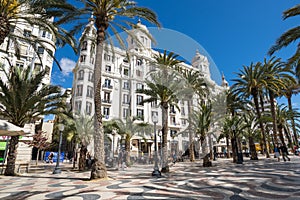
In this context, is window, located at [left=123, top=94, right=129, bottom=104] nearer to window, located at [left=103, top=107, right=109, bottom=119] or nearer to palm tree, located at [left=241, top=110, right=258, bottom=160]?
window, located at [left=103, top=107, right=109, bottom=119]

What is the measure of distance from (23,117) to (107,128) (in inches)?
284

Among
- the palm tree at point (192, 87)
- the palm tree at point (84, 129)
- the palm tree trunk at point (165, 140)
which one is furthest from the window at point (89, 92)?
the palm tree at point (192, 87)

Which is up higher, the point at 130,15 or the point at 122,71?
the point at 130,15

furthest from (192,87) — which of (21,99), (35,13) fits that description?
(21,99)

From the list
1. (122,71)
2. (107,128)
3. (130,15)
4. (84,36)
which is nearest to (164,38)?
(122,71)

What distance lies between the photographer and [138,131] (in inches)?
796

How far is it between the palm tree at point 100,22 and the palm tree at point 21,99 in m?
4.49

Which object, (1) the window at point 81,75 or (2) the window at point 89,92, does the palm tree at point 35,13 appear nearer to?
(2) the window at point 89,92

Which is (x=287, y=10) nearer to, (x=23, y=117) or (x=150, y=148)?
(x=23, y=117)

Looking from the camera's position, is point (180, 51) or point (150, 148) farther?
point (150, 148)

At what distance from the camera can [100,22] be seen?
33.4ft

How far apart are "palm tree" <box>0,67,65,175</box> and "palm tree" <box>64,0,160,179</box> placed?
4.49 metres

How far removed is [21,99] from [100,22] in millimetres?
6944

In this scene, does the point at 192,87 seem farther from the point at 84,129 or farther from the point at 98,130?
the point at 84,129
